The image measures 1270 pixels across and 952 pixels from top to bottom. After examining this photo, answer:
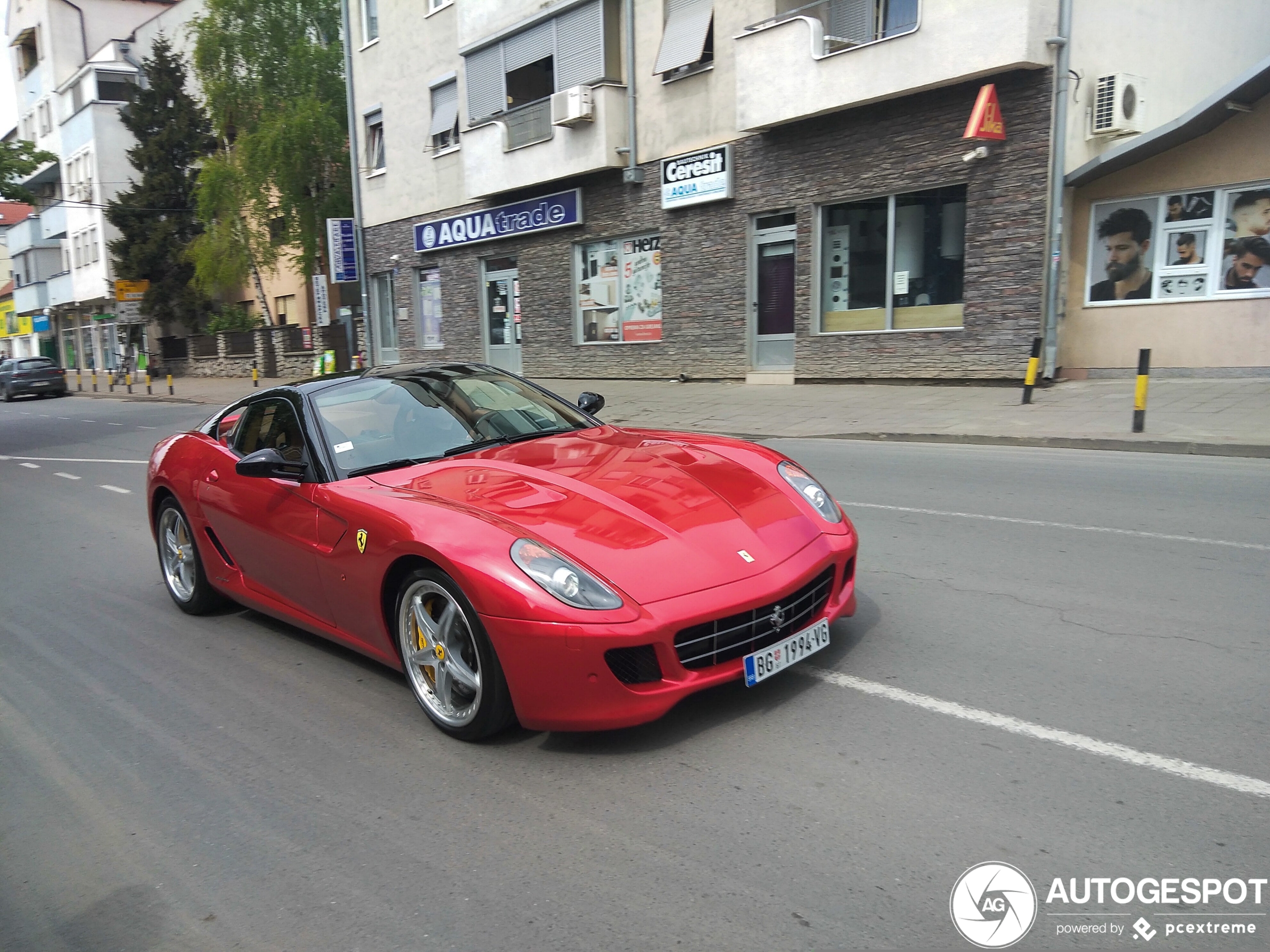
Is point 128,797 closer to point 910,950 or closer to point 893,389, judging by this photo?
point 910,950

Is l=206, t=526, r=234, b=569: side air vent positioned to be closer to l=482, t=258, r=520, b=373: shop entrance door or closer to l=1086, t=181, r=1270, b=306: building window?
l=1086, t=181, r=1270, b=306: building window

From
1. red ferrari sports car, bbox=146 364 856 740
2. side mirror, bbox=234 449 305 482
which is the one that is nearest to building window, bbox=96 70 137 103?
red ferrari sports car, bbox=146 364 856 740

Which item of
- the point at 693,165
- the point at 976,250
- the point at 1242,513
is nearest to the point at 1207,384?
the point at 976,250

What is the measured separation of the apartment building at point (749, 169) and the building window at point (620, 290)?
0.05 meters

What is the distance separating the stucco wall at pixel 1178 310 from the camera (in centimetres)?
1366

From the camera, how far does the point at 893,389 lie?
1562 centimetres

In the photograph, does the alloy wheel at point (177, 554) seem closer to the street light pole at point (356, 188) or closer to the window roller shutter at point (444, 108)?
the window roller shutter at point (444, 108)

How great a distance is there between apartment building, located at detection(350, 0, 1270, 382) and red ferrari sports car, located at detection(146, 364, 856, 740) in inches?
445

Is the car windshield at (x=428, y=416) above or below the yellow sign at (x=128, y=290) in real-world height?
below

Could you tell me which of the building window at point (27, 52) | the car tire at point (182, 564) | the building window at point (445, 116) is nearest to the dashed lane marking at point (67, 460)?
the car tire at point (182, 564)

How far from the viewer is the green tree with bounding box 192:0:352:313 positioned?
3077cm

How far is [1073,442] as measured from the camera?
10406mm

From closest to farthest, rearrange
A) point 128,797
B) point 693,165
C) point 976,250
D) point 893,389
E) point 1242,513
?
1. point 128,797
2. point 1242,513
3. point 976,250
4. point 893,389
5. point 693,165

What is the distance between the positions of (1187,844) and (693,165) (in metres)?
17.5
